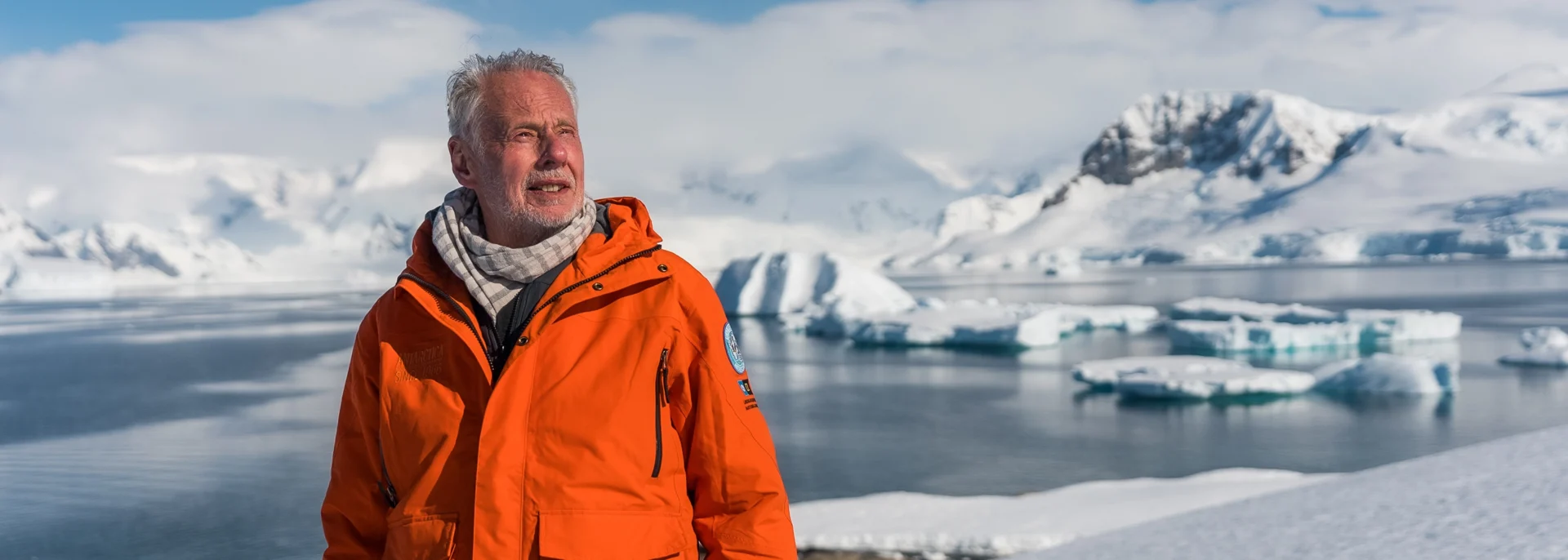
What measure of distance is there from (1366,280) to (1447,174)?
198 feet

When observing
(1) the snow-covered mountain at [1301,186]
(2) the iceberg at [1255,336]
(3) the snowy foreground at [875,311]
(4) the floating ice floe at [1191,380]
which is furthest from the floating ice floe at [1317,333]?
(1) the snow-covered mountain at [1301,186]

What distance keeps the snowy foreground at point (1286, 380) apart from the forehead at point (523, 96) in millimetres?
14789

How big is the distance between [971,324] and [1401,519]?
66.6 ft

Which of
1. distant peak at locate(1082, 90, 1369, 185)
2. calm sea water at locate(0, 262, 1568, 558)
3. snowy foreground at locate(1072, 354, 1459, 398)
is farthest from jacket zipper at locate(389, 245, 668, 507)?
distant peak at locate(1082, 90, 1369, 185)

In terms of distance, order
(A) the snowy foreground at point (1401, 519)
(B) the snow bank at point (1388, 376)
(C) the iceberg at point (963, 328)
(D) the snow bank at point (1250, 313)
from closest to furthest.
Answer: (A) the snowy foreground at point (1401, 519) < (B) the snow bank at point (1388, 376) < (C) the iceberg at point (963, 328) < (D) the snow bank at point (1250, 313)

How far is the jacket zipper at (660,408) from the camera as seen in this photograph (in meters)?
1.52

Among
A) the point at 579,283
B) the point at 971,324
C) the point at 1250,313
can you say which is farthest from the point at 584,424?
the point at 1250,313

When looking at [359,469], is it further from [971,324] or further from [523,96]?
[971,324]

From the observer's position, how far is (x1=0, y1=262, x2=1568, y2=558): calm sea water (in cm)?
970

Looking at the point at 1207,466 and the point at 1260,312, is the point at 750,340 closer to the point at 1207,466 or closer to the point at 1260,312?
the point at 1260,312

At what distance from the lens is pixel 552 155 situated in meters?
1.52

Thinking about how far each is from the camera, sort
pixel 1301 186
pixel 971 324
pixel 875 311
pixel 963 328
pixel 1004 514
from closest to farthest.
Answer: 1. pixel 1004 514
2. pixel 963 328
3. pixel 971 324
4. pixel 875 311
5. pixel 1301 186

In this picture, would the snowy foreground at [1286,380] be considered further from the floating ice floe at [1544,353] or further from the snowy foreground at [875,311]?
the snowy foreground at [875,311]

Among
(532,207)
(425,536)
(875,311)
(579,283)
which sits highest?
(532,207)
